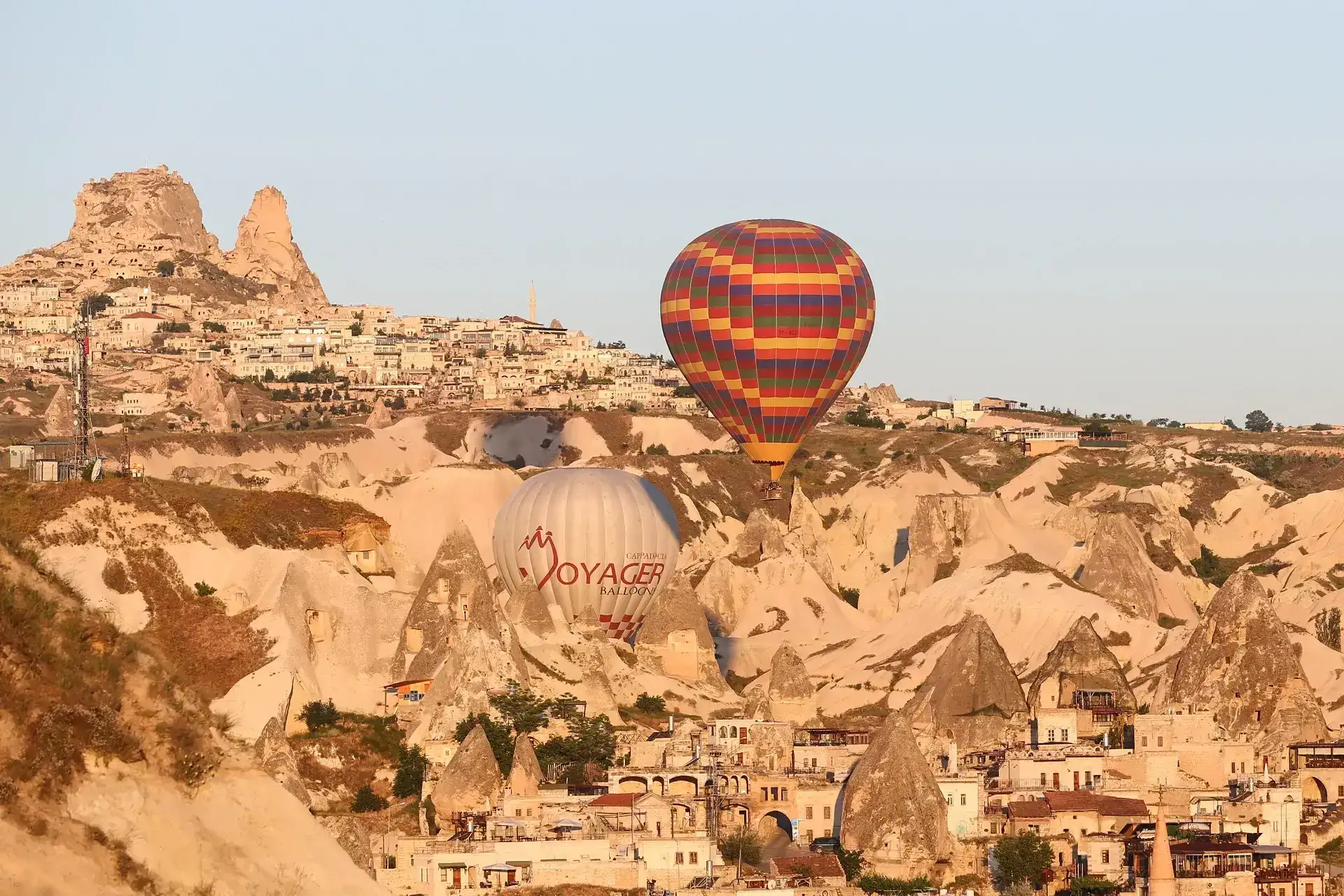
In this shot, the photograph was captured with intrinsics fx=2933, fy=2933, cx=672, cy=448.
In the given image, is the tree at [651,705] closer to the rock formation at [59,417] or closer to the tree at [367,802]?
the tree at [367,802]

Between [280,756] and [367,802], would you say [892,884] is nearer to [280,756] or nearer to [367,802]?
[367,802]

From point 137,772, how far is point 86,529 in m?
43.6

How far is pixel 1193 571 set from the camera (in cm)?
8550

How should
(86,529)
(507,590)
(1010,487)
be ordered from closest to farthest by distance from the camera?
(86,529), (507,590), (1010,487)

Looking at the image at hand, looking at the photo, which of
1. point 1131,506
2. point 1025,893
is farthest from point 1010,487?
point 1025,893

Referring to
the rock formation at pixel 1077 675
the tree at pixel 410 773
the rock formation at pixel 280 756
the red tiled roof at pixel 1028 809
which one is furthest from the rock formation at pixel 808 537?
the rock formation at pixel 280 756

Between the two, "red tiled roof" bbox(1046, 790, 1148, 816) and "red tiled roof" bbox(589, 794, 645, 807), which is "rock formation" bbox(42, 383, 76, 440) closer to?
"red tiled roof" bbox(589, 794, 645, 807)

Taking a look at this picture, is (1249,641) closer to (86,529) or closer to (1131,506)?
(86,529)

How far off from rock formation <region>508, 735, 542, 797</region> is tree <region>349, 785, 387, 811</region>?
7.58 ft

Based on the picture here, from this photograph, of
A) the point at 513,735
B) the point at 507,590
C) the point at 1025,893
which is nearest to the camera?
the point at 1025,893

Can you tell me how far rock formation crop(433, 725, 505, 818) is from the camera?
48.0 m

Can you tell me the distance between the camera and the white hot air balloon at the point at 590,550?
2751 inches

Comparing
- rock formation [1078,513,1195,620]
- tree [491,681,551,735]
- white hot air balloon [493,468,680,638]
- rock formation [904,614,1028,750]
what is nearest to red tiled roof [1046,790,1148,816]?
rock formation [904,614,1028,750]

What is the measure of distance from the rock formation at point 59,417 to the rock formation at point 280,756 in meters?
77.9
